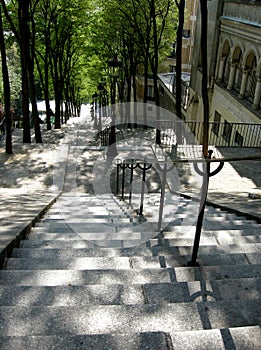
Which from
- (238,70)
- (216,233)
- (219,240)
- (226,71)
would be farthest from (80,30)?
(219,240)

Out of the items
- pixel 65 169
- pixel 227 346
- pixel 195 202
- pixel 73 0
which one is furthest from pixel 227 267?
pixel 73 0

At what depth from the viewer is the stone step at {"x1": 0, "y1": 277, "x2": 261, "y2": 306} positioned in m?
2.78

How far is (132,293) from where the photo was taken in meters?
2.91

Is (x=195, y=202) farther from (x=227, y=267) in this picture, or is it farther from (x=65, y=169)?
(x=65, y=169)

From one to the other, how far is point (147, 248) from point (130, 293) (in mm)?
1309

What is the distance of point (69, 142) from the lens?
709 inches

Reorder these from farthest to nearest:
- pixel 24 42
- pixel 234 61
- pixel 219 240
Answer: pixel 234 61 → pixel 24 42 → pixel 219 240

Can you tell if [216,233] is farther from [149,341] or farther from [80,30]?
[80,30]

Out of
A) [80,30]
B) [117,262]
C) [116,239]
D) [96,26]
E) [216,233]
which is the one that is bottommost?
[116,239]

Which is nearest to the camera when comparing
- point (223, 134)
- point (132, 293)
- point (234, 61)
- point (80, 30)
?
point (132, 293)

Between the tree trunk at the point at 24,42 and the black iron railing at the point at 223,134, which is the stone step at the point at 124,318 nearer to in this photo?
the tree trunk at the point at 24,42

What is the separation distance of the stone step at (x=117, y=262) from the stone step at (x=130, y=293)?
586 millimetres

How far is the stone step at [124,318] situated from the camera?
2.38m

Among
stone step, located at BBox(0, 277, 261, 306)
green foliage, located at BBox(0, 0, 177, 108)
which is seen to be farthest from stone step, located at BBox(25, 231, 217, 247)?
green foliage, located at BBox(0, 0, 177, 108)
